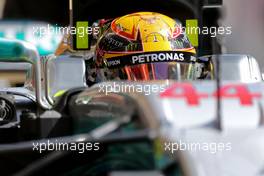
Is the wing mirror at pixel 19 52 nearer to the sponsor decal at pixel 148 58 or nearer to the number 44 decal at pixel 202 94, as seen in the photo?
the number 44 decal at pixel 202 94

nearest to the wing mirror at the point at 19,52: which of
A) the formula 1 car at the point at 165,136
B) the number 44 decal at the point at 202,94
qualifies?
the formula 1 car at the point at 165,136

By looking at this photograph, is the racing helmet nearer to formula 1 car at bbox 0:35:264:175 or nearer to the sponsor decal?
the sponsor decal

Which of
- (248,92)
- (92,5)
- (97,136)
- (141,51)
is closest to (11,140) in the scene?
(141,51)

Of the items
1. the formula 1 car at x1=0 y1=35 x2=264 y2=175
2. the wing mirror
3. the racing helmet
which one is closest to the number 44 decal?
the formula 1 car at x1=0 y1=35 x2=264 y2=175

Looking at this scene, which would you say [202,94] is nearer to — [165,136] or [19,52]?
[165,136]

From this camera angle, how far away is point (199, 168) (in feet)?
3.45

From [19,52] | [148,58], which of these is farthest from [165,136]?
[148,58]

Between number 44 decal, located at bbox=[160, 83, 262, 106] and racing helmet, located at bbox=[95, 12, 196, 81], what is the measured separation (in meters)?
0.87

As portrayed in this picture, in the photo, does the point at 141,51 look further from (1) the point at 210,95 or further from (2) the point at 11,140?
(1) the point at 210,95

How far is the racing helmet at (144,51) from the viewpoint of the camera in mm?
2197

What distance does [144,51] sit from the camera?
88.7 inches

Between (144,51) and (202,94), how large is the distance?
1.06 meters

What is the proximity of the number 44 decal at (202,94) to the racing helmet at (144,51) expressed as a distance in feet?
2.86

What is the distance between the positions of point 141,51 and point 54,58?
0.40 m
